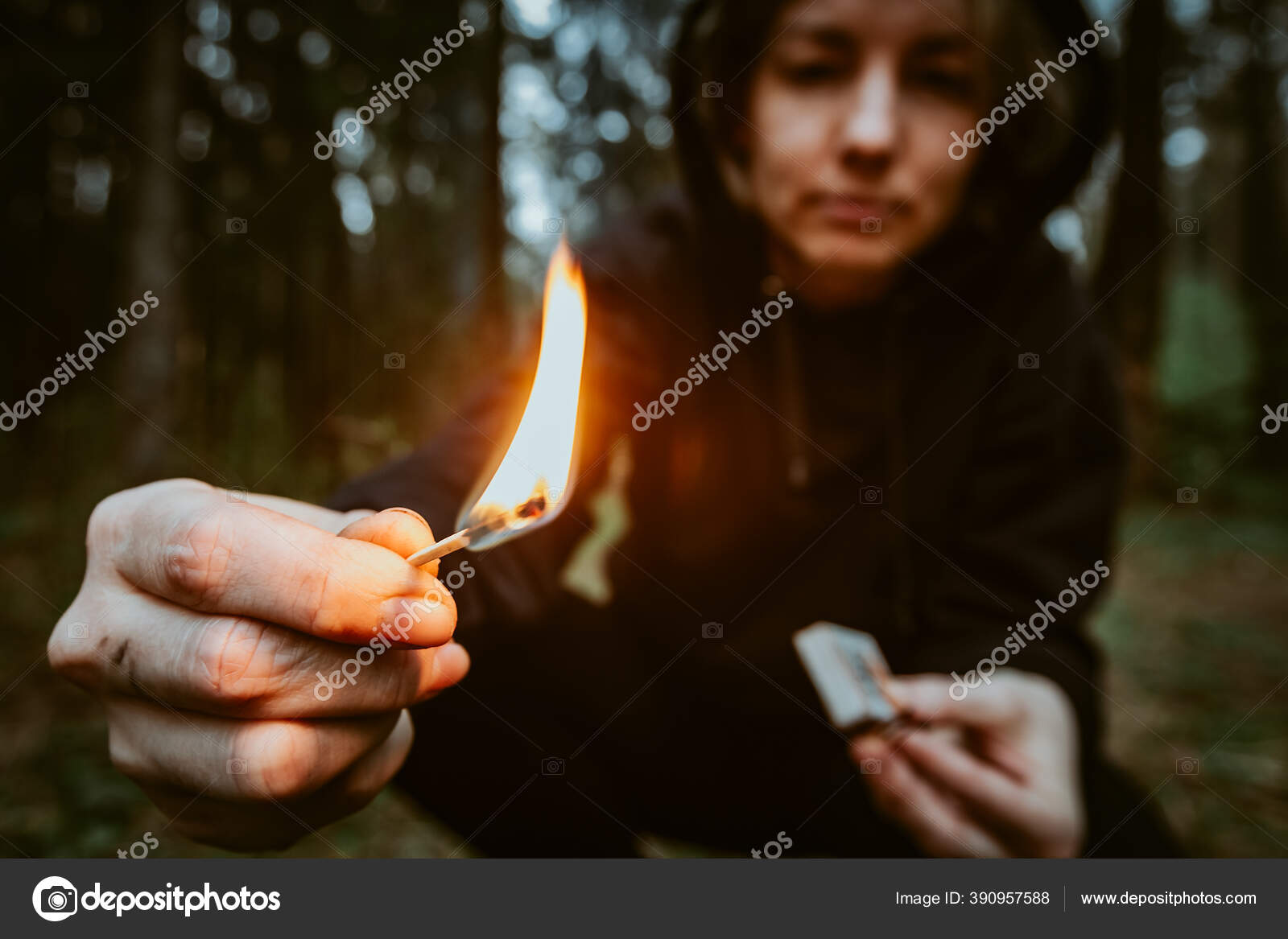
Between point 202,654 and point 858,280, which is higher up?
point 858,280

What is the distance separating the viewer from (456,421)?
1984 millimetres

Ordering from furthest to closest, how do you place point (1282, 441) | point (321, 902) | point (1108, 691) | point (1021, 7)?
point (1282, 441), point (1108, 691), point (1021, 7), point (321, 902)

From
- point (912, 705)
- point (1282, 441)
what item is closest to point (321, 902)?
point (912, 705)

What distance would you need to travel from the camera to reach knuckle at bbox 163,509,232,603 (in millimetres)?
884

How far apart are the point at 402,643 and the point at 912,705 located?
4.63 feet

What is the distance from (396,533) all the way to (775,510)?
160 cm

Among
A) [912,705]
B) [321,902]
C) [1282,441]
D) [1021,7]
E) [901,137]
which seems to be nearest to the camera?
[321,902]

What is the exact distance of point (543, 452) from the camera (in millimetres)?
833

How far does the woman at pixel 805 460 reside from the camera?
1952mm

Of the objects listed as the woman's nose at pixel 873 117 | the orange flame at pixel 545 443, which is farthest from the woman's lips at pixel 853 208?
the orange flame at pixel 545 443

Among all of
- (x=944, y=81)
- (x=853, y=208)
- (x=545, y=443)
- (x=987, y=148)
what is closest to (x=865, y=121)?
(x=853, y=208)

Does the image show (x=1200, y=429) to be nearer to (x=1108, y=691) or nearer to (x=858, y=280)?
(x=1108, y=691)

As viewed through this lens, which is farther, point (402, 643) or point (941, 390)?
point (941, 390)

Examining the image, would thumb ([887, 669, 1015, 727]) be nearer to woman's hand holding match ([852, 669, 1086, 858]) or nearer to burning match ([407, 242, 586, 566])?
woman's hand holding match ([852, 669, 1086, 858])
